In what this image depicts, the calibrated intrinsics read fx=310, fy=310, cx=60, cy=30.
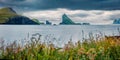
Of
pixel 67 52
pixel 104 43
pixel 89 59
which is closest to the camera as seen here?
pixel 89 59

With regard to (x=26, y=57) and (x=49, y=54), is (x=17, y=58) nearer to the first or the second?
(x=26, y=57)

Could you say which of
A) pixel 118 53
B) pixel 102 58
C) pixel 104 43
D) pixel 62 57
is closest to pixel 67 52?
pixel 62 57

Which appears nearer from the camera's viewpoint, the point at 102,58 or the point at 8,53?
the point at 102,58

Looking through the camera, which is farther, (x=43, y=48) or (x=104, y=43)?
(x=104, y=43)

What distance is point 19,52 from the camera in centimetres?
1123

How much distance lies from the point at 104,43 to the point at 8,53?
4.81 meters

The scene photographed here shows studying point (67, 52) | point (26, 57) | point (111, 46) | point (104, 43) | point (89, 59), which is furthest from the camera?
point (104, 43)

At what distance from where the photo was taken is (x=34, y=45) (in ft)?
Result: 39.6

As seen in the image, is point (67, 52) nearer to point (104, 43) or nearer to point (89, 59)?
point (89, 59)

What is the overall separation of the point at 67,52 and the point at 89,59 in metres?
1.83

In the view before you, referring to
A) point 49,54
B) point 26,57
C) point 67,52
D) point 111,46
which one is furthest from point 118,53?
point 26,57

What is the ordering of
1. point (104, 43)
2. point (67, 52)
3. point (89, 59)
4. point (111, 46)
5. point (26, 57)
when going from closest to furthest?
point (89, 59) → point (26, 57) → point (67, 52) → point (111, 46) → point (104, 43)

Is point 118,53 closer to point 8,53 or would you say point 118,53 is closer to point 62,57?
point 62,57

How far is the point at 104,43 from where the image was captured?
570 inches
